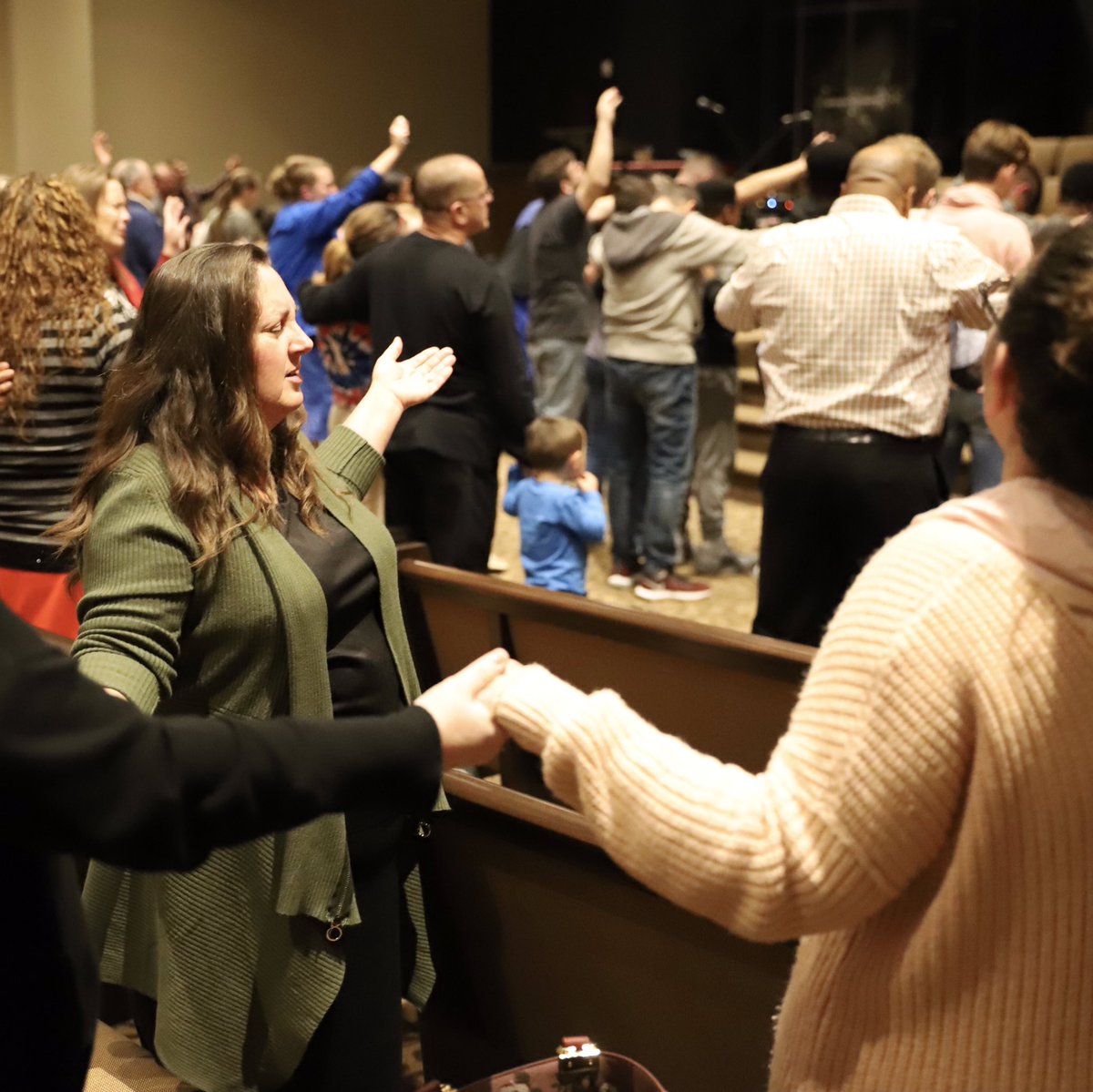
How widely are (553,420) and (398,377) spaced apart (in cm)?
169

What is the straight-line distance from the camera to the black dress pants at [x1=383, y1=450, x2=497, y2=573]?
417cm

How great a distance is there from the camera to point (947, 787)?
1.09m

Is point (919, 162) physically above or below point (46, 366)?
above

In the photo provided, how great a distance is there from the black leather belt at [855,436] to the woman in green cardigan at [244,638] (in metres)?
1.82

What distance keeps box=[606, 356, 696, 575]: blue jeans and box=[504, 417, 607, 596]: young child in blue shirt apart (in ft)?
4.09

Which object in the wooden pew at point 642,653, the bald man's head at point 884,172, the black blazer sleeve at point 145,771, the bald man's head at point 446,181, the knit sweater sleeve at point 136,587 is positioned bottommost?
the wooden pew at point 642,653

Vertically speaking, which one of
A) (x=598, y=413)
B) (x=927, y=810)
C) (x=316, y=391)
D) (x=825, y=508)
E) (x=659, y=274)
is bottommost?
(x=598, y=413)

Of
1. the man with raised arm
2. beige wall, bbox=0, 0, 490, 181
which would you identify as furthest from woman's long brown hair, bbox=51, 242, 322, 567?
beige wall, bbox=0, 0, 490, 181

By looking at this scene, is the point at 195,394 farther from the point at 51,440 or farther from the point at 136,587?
the point at 51,440

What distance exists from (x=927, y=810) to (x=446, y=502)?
10.4ft

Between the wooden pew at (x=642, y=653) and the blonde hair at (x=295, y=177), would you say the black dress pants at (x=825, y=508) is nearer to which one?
the wooden pew at (x=642, y=653)

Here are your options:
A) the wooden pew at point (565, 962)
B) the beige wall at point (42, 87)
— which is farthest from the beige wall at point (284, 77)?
the wooden pew at point (565, 962)

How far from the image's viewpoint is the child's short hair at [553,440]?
4.14 metres

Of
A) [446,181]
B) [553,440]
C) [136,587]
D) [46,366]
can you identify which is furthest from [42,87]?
[136,587]
